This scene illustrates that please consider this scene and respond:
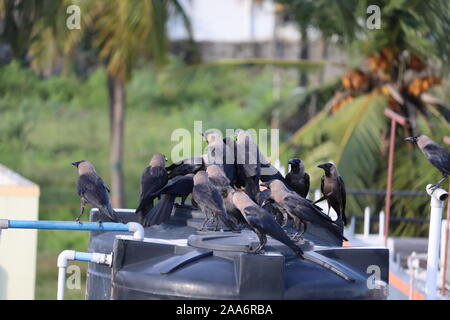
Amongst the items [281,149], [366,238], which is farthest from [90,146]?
[366,238]

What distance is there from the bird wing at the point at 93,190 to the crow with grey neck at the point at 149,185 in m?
0.22

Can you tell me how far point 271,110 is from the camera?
17359 millimetres

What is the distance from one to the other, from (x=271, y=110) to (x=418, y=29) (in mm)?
3782

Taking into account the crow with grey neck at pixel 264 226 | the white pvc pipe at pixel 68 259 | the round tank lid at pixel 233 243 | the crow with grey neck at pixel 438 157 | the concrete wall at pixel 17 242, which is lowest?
the concrete wall at pixel 17 242

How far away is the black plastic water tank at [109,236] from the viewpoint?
218 inches

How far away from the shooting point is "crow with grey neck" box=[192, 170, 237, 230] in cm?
504

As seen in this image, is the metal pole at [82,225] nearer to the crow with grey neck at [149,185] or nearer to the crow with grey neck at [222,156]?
the crow with grey neck at [149,185]

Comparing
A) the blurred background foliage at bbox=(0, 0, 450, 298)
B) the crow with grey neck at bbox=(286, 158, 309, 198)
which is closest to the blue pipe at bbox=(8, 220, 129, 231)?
the crow with grey neck at bbox=(286, 158, 309, 198)

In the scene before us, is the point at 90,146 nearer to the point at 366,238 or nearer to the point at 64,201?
the point at 64,201

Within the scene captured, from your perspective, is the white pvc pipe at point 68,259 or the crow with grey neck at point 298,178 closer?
the white pvc pipe at point 68,259

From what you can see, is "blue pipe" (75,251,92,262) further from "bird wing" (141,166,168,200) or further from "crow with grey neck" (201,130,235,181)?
"crow with grey neck" (201,130,235,181)

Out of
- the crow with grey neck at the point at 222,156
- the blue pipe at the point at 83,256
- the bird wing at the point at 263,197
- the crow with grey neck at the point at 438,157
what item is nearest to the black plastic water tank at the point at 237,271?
the blue pipe at the point at 83,256

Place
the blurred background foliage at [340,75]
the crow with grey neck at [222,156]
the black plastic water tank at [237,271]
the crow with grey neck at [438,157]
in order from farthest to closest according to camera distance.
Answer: the blurred background foliage at [340,75], the crow with grey neck at [438,157], the crow with grey neck at [222,156], the black plastic water tank at [237,271]

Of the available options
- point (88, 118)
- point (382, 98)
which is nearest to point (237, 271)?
point (382, 98)
